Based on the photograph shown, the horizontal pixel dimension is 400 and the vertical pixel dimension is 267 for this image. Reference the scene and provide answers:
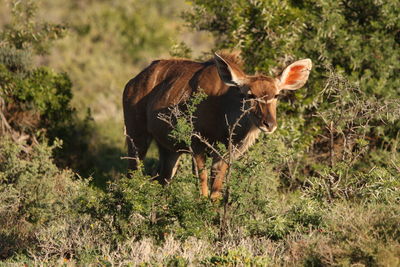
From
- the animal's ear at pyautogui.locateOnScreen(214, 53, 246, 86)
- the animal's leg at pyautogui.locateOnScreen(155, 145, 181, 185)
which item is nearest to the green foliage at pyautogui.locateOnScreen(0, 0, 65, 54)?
the animal's leg at pyautogui.locateOnScreen(155, 145, 181, 185)

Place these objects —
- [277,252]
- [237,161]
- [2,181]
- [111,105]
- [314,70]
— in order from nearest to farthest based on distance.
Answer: [277,252] < [237,161] < [2,181] < [314,70] < [111,105]

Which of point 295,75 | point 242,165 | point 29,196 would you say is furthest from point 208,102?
point 29,196

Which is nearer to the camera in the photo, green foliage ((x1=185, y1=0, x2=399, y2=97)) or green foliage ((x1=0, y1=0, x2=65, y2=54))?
green foliage ((x1=185, y1=0, x2=399, y2=97))

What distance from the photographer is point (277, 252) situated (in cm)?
770

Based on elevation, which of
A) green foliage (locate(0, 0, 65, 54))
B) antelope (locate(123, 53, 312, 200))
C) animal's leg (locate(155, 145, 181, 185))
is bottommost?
animal's leg (locate(155, 145, 181, 185))

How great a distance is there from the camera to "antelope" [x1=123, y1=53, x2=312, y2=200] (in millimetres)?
9297

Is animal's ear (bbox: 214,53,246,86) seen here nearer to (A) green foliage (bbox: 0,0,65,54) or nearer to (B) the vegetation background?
(B) the vegetation background

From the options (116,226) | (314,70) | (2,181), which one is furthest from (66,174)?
(314,70)

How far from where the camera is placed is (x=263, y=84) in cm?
931

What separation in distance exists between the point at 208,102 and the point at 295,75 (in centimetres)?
120

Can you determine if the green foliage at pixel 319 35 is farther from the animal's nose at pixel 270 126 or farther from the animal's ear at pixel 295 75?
the animal's nose at pixel 270 126

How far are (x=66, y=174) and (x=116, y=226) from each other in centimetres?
346

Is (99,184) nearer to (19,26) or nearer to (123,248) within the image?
(19,26)

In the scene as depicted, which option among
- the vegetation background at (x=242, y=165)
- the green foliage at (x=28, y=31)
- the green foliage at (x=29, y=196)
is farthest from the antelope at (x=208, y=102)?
the green foliage at (x=28, y=31)
